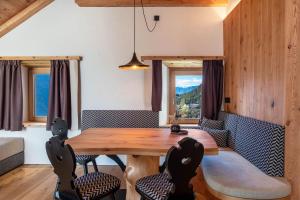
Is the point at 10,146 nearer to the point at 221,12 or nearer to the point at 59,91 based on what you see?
the point at 59,91

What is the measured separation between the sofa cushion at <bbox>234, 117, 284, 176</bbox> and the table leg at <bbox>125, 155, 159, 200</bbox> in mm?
1015

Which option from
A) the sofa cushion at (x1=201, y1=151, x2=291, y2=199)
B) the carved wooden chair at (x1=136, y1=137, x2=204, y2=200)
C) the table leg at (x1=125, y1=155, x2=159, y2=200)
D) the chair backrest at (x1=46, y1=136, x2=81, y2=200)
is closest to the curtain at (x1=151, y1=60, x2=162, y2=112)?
the sofa cushion at (x1=201, y1=151, x2=291, y2=199)

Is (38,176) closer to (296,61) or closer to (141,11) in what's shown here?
(141,11)

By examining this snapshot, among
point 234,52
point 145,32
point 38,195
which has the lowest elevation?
point 38,195

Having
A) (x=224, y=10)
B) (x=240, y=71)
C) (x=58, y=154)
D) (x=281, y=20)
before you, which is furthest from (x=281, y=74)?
(x=224, y=10)

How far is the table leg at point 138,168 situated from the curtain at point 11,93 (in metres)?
2.69

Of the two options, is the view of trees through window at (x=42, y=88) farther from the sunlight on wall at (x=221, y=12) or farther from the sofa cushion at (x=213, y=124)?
the sunlight on wall at (x=221, y=12)

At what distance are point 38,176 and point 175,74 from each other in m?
2.79

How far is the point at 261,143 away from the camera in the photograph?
2551 mm

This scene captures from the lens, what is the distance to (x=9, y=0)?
3779mm

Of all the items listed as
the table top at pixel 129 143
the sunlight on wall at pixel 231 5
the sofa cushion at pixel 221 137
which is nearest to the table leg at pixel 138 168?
the table top at pixel 129 143

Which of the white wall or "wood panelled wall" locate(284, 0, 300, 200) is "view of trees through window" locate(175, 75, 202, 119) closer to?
the white wall

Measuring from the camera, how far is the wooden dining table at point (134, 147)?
2.23m

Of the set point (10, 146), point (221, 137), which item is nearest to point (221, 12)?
point (221, 137)
